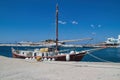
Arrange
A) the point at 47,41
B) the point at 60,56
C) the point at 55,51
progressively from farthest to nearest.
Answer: the point at 47,41 < the point at 55,51 < the point at 60,56

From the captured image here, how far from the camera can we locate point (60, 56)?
1244 inches

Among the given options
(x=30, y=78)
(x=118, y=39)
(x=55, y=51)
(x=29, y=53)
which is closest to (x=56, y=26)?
(x=55, y=51)

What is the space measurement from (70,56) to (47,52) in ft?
13.1

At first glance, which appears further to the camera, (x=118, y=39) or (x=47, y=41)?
(x=118, y=39)

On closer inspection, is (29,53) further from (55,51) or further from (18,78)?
(18,78)

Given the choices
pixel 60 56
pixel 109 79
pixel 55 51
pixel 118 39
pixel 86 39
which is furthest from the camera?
pixel 118 39

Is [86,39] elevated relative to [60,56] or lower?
elevated

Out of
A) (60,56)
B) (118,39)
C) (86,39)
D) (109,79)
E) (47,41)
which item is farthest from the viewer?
(118,39)

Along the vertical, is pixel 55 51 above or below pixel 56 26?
below

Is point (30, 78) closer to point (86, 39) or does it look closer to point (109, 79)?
point (109, 79)

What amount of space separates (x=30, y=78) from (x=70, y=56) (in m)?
21.3

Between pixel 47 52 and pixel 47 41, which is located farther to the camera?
pixel 47 41

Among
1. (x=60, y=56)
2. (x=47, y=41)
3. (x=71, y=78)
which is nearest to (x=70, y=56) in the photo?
(x=60, y=56)

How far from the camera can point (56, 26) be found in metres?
36.1
